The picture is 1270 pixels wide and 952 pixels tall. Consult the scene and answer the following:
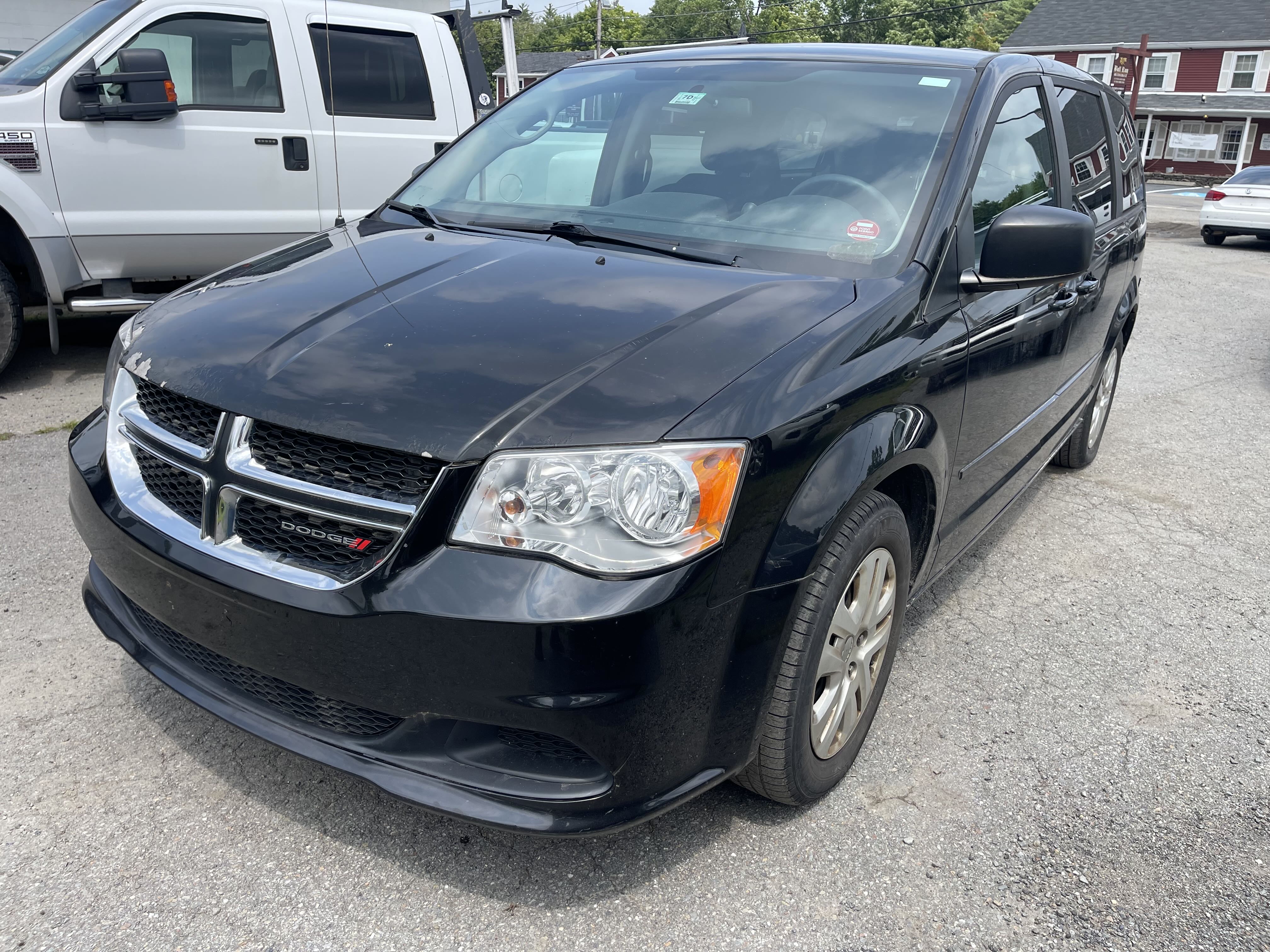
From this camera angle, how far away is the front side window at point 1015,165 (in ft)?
9.78

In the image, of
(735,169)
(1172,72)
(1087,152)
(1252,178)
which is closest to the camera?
(735,169)

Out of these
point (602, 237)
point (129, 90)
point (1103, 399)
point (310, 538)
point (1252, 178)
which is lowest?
point (1252, 178)

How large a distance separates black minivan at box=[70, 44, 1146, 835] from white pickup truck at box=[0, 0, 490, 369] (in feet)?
11.0

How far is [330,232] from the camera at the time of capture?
3.33m

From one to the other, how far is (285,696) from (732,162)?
1965mm

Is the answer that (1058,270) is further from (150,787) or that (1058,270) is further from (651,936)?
(150,787)

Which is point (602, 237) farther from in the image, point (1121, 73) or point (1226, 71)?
point (1226, 71)

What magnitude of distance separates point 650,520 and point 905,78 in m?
1.95

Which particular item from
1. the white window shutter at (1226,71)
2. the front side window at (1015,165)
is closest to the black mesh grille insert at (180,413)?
the front side window at (1015,165)

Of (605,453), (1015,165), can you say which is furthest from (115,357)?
(1015,165)

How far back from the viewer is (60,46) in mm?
5766

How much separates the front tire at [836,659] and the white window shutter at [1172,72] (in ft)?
179

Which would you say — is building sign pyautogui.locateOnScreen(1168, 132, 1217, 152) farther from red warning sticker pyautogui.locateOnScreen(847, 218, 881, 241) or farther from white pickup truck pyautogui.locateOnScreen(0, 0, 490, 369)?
red warning sticker pyautogui.locateOnScreen(847, 218, 881, 241)

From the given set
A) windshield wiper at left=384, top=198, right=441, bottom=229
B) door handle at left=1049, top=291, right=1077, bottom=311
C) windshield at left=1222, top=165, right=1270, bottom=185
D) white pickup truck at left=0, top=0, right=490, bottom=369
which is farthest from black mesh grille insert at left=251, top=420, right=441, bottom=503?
windshield at left=1222, top=165, right=1270, bottom=185
